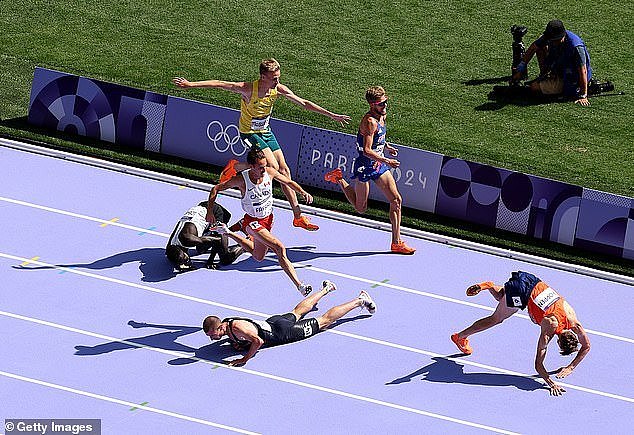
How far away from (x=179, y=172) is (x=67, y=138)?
233 cm

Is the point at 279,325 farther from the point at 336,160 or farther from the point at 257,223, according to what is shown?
the point at 336,160

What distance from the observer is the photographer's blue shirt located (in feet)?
72.1

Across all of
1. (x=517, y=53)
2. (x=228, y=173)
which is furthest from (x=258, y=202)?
(x=517, y=53)

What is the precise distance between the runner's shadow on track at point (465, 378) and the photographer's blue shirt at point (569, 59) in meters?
8.86

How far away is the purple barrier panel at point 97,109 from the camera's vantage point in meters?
20.6

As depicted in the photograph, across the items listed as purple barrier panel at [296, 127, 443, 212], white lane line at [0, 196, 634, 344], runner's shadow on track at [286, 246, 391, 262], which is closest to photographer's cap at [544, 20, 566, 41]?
purple barrier panel at [296, 127, 443, 212]

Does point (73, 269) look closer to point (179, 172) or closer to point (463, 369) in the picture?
point (179, 172)

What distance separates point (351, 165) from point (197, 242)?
142 inches

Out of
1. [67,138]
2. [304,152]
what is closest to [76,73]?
[67,138]

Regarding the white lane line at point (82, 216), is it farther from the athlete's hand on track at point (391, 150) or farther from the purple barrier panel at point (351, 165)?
the athlete's hand on track at point (391, 150)

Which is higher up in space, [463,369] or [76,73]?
[76,73]

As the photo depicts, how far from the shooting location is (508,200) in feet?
60.6

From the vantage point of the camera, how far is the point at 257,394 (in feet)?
46.6

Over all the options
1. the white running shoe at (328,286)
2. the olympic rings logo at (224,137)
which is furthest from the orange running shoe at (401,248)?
the olympic rings logo at (224,137)
